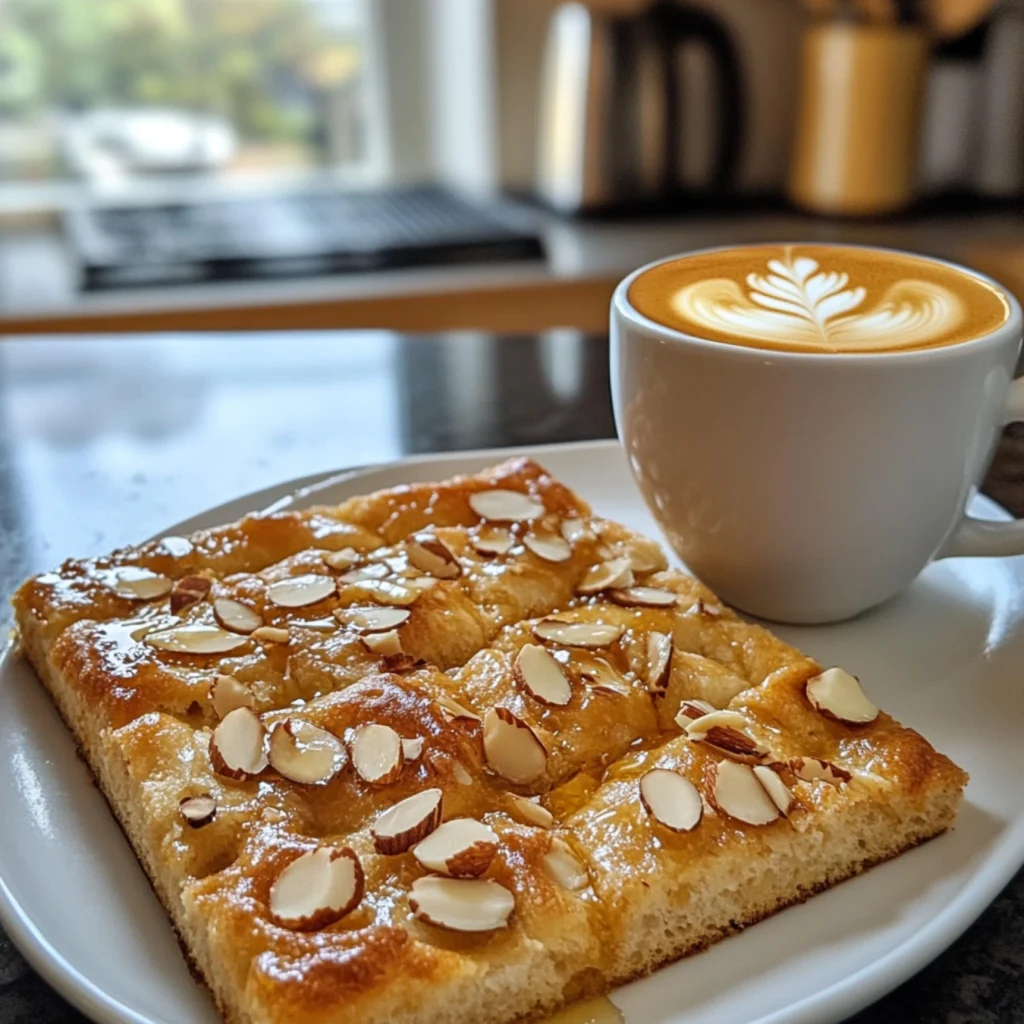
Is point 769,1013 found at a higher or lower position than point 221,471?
higher

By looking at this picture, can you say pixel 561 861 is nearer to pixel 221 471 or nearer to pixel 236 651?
pixel 236 651

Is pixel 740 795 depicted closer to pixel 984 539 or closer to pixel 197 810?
pixel 197 810

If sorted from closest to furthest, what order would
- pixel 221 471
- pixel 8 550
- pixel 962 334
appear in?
pixel 962 334 → pixel 8 550 → pixel 221 471

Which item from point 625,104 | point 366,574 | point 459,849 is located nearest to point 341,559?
point 366,574

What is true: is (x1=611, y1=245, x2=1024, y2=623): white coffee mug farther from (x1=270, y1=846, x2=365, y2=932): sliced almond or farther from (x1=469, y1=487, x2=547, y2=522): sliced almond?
(x1=270, y1=846, x2=365, y2=932): sliced almond


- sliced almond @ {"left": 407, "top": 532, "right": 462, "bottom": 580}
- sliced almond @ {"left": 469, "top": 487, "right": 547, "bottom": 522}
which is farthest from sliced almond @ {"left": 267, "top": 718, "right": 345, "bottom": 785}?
sliced almond @ {"left": 469, "top": 487, "right": 547, "bottom": 522}

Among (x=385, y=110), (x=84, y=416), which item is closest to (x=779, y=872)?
(x=84, y=416)
